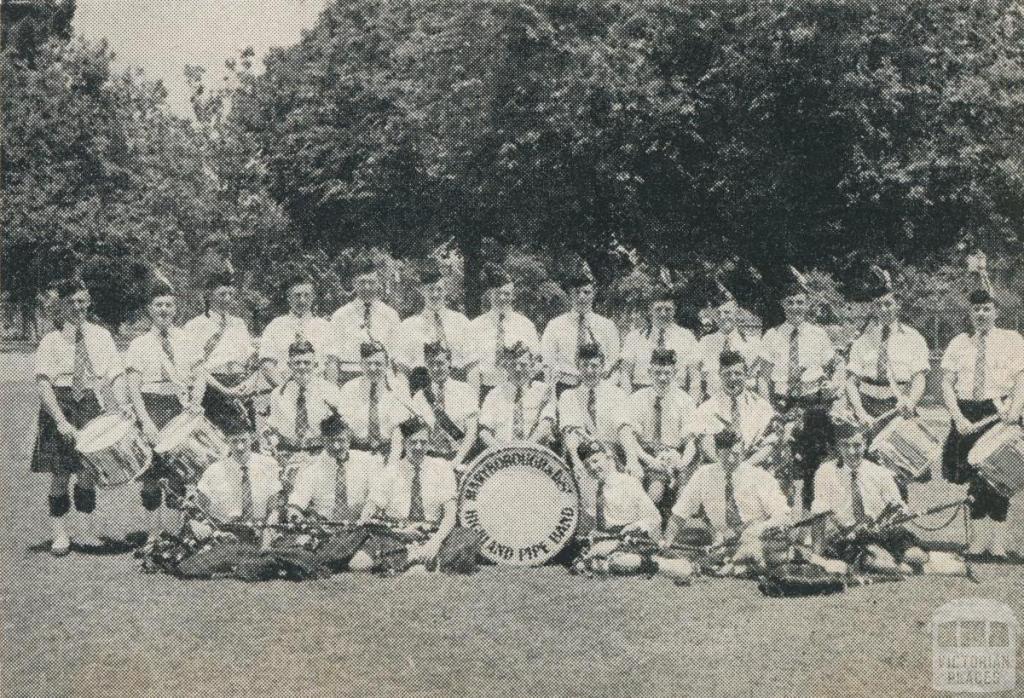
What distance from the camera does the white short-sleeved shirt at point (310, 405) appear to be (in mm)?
9227

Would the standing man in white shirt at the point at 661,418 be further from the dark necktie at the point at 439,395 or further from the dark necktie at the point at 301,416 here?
the dark necktie at the point at 301,416

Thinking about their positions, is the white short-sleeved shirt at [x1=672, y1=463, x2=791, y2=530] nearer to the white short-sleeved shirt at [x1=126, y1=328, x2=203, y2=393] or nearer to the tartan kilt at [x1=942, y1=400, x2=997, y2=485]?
the tartan kilt at [x1=942, y1=400, x2=997, y2=485]

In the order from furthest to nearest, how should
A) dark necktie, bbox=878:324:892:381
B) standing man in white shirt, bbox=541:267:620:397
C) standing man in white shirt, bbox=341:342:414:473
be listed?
1. standing man in white shirt, bbox=541:267:620:397
2. dark necktie, bbox=878:324:892:381
3. standing man in white shirt, bbox=341:342:414:473

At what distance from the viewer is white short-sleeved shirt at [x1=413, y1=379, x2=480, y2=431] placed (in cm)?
927

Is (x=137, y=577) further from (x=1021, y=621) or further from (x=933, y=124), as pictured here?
(x=933, y=124)

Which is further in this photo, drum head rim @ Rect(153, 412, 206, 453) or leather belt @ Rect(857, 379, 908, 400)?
leather belt @ Rect(857, 379, 908, 400)

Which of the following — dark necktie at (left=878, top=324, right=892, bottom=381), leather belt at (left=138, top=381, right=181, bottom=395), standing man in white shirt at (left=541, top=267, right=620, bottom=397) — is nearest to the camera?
leather belt at (left=138, top=381, right=181, bottom=395)

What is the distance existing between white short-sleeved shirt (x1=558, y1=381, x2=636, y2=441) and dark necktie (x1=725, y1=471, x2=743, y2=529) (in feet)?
3.36

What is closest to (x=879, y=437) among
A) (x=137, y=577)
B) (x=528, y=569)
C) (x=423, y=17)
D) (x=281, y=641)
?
(x=528, y=569)

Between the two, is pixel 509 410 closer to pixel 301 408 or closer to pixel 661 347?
pixel 301 408

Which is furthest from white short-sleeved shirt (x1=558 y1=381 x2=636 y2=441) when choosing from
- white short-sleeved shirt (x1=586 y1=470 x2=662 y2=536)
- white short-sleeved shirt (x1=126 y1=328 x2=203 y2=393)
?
white short-sleeved shirt (x1=126 y1=328 x2=203 y2=393)

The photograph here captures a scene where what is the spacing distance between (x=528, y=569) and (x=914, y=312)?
35.7 metres

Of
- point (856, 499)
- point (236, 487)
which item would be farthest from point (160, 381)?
point (856, 499)

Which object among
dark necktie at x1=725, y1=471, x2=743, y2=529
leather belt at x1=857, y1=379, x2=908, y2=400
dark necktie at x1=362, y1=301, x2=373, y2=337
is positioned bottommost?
dark necktie at x1=725, y1=471, x2=743, y2=529
